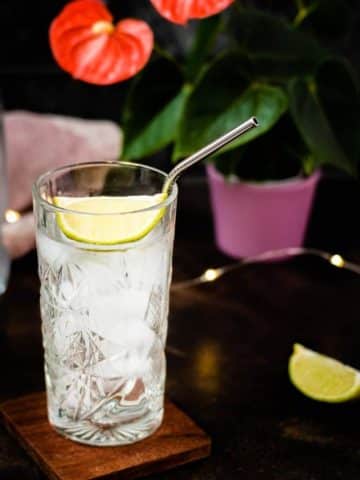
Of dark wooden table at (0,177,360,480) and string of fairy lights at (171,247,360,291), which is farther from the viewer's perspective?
string of fairy lights at (171,247,360,291)

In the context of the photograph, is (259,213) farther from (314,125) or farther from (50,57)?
(50,57)

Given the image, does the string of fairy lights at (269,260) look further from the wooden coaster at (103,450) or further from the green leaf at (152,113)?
the wooden coaster at (103,450)

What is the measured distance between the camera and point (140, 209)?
88 centimetres

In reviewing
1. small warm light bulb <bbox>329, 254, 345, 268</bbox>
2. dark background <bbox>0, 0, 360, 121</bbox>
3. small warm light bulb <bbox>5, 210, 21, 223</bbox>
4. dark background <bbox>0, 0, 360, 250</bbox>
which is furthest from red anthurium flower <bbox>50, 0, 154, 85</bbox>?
dark background <bbox>0, 0, 360, 121</bbox>

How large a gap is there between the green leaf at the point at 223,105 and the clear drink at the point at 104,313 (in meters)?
0.32

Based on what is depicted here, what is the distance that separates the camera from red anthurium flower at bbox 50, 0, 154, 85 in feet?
3.78

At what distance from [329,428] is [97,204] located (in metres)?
0.36

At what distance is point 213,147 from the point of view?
88 cm

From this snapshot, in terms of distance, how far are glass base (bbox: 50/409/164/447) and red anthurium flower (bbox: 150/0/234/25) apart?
45cm

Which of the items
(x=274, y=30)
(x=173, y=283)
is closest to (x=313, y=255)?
(x=173, y=283)

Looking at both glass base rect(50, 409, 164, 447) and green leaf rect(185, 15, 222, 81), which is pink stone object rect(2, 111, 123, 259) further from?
glass base rect(50, 409, 164, 447)

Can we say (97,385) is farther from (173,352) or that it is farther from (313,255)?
(313,255)

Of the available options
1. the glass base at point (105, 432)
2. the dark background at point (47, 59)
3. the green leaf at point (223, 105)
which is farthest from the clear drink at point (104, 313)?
the dark background at point (47, 59)

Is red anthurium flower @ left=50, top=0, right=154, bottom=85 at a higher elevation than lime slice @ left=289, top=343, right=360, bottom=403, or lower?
higher
